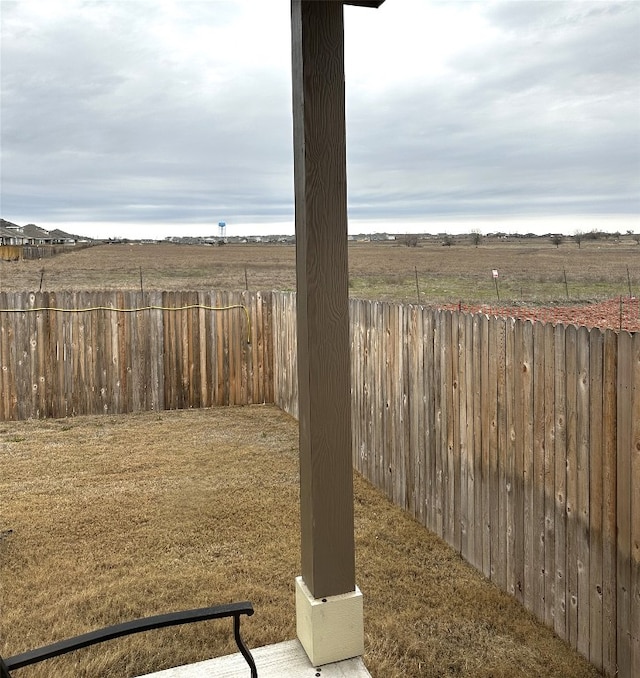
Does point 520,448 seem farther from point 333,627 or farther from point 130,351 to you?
point 130,351

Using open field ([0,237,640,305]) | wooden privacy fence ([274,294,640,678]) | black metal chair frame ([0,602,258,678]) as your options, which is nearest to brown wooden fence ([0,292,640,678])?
wooden privacy fence ([274,294,640,678])

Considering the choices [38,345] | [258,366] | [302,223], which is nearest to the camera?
[302,223]

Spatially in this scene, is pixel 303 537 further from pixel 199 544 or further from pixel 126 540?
pixel 126 540

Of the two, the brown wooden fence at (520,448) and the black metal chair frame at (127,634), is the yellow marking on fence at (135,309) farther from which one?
the black metal chair frame at (127,634)

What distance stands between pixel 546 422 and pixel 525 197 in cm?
1880

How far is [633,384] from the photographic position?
2.27 metres

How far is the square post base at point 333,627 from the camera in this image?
76.0 inches

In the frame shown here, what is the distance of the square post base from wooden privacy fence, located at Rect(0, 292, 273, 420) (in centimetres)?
596

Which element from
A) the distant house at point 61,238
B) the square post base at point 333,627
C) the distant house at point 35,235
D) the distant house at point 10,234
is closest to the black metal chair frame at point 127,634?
the square post base at point 333,627

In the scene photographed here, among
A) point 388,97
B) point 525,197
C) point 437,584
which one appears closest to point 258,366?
point 388,97

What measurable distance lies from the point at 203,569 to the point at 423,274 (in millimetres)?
22148

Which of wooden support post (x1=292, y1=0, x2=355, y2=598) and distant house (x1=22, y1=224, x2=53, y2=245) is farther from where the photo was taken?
distant house (x1=22, y1=224, x2=53, y2=245)

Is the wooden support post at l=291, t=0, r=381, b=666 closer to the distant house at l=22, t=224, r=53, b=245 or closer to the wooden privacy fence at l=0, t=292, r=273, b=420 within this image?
the wooden privacy fence at l=0, t=292, r=273, b=420

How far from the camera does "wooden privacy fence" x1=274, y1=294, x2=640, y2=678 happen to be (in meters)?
2.37
